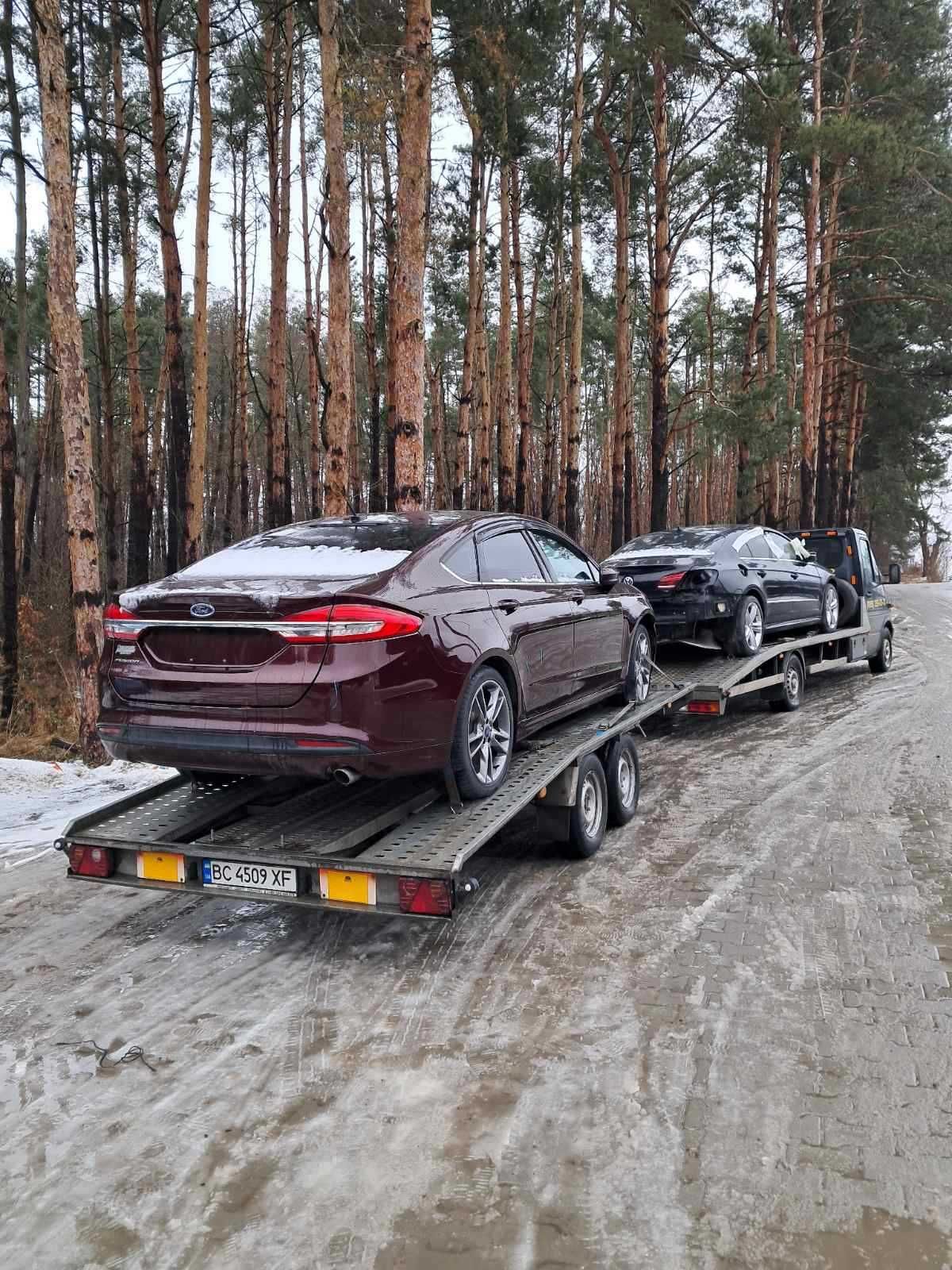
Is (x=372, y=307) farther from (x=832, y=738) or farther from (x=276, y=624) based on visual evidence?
(x=276, y=624)

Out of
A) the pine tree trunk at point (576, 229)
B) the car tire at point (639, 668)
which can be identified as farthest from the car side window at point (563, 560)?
the pine tree trunk at point (576, 229)

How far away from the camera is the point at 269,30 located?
1733 cm

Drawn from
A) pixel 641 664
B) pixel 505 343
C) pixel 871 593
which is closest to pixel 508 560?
pixel 641 664

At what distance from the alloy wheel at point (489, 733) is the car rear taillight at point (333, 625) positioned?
79 centimetres

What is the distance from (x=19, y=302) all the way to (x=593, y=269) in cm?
1939

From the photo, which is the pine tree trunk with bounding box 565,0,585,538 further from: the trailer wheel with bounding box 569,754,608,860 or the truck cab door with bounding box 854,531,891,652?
the trailer wheel with bounding box 569,754,608,860

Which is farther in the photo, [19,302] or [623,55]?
[19,302]

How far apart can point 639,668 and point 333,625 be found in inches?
155

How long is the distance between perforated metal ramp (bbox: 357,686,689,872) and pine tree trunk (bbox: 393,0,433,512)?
444 cm

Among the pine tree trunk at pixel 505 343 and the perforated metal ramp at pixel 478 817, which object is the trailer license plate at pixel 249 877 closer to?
the perforated metal ramp at pixel 478 817

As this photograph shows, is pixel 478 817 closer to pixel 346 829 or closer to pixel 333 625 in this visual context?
pixel 346 829

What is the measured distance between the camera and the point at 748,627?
950 cm

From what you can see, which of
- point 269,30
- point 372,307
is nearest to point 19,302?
point 269,30

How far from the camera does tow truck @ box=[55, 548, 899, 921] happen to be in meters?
3.88
